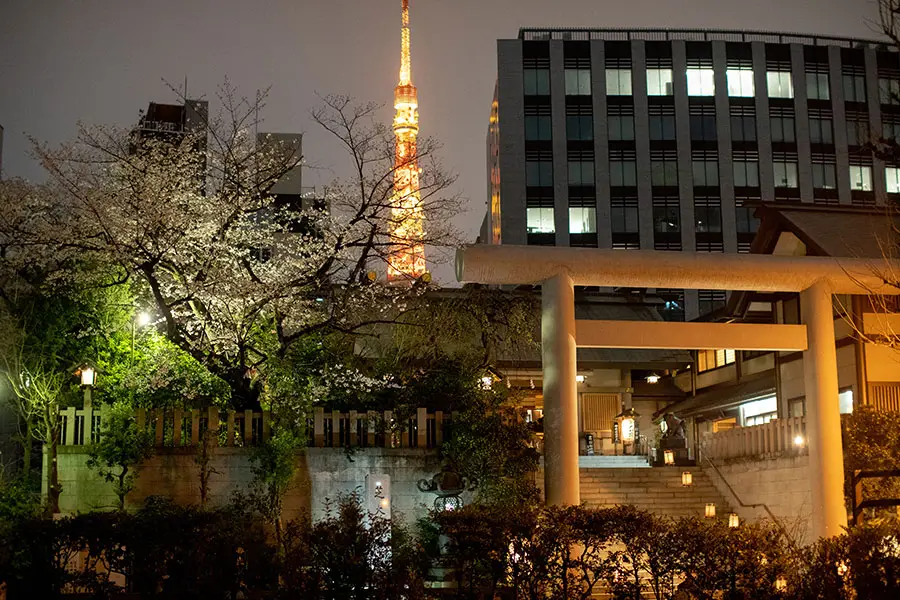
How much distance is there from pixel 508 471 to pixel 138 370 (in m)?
7.79

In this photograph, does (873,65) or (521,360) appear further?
(873,65)

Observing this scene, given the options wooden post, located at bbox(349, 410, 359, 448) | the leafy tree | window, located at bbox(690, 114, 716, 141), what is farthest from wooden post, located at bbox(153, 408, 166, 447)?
window, located at bbox(690, 114, 716, 141)

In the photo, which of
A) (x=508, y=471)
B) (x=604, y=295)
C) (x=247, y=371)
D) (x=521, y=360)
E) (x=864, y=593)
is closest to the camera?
(x=864, y=593)

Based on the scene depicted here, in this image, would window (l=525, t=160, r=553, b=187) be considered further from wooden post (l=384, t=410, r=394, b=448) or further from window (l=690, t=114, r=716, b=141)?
wooden post (l=384, t=410, r=394, b=448)

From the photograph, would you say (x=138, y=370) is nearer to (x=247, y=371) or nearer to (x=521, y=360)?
(x=247, y=371)

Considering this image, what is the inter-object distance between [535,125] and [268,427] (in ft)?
155

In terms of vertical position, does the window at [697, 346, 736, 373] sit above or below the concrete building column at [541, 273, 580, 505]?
above

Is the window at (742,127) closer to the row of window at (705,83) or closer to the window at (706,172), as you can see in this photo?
the row of window at (705,83)

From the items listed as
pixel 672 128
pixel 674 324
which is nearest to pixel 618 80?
pixel 672 128

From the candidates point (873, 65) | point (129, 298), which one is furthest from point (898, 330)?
point (873, 65)

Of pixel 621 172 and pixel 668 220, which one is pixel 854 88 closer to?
pixel 668 220

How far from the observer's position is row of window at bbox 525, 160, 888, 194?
63.2m

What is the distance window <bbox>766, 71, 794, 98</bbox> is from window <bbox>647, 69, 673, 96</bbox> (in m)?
6.41

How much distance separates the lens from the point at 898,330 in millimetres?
21828
